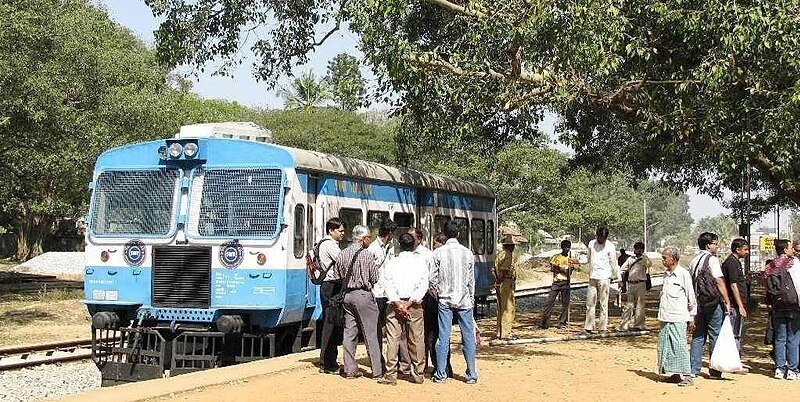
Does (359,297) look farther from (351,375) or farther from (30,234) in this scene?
(30,234)

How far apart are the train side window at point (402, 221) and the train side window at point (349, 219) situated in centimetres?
135

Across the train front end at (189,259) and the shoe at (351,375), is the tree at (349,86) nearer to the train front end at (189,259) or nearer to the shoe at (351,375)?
the train front end at (189,259)

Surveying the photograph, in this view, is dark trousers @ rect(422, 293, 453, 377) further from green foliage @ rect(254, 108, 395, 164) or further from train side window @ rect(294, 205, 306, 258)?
green foliage @ rect(254, 108, 395, 164)

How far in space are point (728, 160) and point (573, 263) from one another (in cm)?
451

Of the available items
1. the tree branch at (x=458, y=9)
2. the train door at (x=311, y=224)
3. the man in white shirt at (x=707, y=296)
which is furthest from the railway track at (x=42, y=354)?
the man in white shirt at (x=707, y=296)

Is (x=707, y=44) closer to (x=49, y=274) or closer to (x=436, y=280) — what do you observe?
(x=436, y=280)

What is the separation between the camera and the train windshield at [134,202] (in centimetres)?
1174

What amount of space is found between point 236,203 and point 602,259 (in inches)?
245

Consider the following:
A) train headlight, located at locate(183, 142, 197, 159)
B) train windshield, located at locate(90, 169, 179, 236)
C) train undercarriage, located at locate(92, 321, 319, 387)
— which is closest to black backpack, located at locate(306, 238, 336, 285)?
train undercarriage, located at locate(92, 321, 319, 387)

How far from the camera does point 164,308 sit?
11438 millimetres

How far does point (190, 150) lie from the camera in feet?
38.6

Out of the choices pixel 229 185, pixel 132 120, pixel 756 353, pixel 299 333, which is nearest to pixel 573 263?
pixel 756 353

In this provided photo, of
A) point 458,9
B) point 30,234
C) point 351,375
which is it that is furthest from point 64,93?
point 30,234

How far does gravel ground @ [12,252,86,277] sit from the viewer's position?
4019cm
